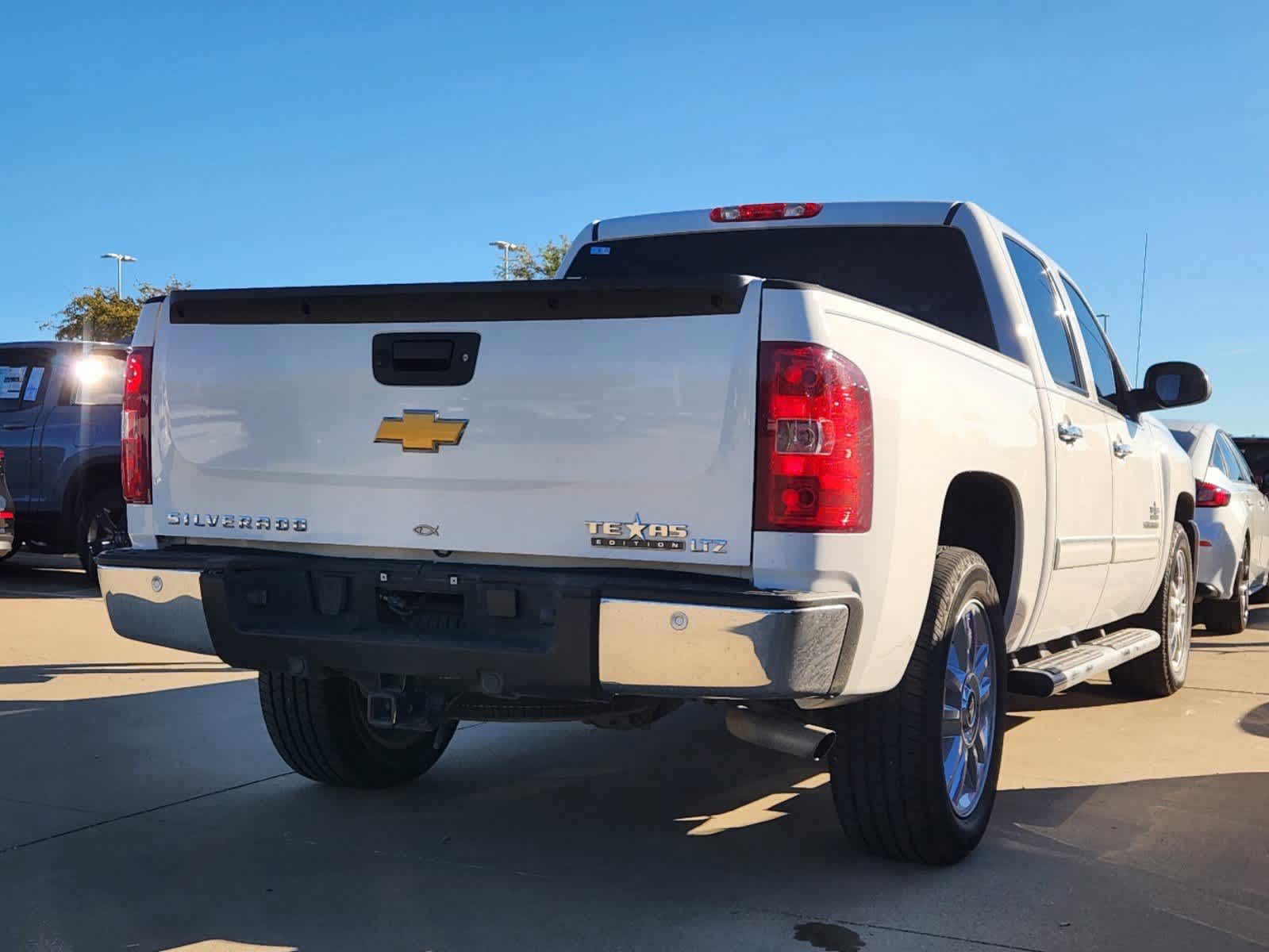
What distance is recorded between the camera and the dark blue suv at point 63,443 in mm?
11539

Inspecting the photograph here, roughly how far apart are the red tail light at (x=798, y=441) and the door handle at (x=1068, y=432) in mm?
1895

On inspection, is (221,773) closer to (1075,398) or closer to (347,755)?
(347,755)

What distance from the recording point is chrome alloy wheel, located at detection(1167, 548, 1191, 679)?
7184 mm

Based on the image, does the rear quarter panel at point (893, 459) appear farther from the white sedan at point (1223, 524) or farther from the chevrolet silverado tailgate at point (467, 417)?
the white sedan at point (1223, 524)

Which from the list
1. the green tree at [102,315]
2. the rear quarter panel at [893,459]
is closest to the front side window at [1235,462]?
the rear quarter panel at [893,459]

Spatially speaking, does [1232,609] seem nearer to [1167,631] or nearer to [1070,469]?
[1167,631]

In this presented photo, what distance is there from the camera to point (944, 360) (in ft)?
12.9

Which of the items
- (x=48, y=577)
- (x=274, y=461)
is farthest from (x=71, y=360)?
(x=274, y=461)

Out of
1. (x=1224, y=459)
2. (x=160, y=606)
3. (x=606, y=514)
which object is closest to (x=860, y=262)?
(x=606, y=514)

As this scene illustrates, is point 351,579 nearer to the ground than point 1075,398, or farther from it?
nearer to the ground

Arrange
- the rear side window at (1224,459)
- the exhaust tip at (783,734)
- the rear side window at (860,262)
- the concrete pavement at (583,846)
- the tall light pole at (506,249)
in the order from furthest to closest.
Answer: the tall light pole at (506,249), the rear side window at (1224,459), the rear side window at (860,262), the exhaust tip at (783,734), the concrete pavement at (583,846)

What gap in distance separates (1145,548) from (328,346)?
4122 millimetres

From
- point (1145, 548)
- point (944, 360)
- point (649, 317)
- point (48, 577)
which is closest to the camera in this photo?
point (649, 317)

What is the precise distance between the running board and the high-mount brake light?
1.88 meters
